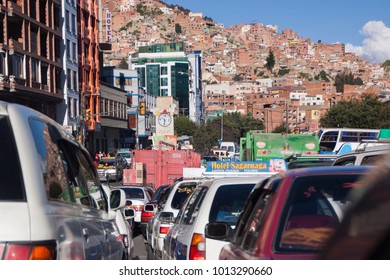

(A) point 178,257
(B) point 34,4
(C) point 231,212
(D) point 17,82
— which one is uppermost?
(B) point 34,4

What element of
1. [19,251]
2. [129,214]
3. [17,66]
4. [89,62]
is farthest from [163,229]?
[89,62]

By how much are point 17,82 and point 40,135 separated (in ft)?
148

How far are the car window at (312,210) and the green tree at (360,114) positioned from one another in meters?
69.8

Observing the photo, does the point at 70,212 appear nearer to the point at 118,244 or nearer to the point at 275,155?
the point at 118,244

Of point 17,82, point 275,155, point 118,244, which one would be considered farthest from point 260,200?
point 17,82

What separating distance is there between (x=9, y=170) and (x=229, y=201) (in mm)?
4392

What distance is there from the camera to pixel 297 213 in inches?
185

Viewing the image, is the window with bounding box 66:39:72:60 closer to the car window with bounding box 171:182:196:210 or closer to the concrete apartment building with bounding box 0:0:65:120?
the concrete apartment building with bounding box 0:0:65:120

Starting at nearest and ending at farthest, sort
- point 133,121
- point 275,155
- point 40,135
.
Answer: point 40,135 → point 275,155 → point 133,121

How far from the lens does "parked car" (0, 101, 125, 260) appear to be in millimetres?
4254

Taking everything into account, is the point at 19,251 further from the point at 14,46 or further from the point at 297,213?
the point at 14,46

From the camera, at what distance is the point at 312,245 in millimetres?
4609

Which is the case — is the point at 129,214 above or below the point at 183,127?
below

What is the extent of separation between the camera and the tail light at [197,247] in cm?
796
